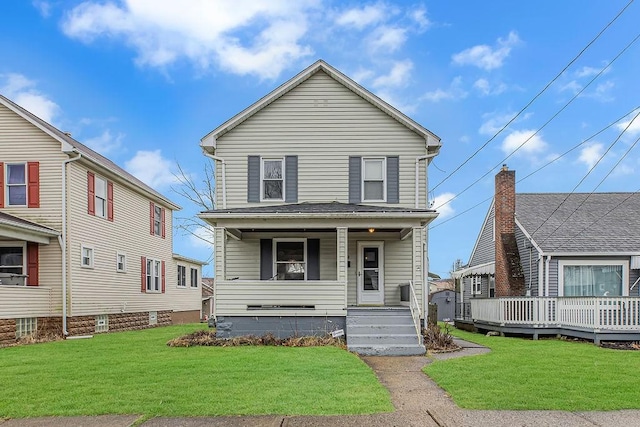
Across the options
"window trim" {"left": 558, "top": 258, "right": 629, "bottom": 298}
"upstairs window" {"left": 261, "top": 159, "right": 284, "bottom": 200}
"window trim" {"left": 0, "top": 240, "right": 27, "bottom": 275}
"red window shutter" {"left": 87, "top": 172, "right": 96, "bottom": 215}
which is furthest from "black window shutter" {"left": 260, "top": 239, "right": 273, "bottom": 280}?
"window trim" {"left": 558, "top": 258, "right": 629, "bottom": 298}

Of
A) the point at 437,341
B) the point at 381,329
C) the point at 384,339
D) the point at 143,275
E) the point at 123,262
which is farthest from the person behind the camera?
the point at 143,275

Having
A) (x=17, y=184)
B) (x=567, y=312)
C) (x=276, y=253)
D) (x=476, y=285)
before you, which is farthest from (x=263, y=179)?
(x=476, y=285)

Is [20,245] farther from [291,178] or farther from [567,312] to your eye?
[567,312]

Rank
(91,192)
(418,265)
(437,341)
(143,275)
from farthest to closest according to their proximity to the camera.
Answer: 1. (143,275)
2. (91,192)
3. (418,265)
4. (437,341)

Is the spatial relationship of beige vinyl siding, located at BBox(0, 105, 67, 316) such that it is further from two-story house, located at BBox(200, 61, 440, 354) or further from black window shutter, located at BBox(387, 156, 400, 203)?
black window shutter, located at BBox(387, 156, 400, 203)

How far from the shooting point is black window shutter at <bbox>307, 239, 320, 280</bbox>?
1456 centimetres

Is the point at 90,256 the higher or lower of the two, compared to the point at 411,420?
higher

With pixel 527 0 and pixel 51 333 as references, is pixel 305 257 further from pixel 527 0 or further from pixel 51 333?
pixel 527 0

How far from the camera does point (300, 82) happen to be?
15.1 metres

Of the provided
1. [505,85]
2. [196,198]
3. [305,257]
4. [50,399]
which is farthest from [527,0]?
[196,198]

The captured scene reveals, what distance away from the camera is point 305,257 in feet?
48.0

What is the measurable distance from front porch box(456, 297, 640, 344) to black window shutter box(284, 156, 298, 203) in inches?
316

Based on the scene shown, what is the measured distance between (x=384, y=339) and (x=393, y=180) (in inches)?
219

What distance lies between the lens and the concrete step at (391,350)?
10.8 metres
